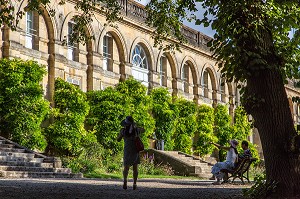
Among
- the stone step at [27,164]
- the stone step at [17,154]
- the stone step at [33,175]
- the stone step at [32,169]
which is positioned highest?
the stone step at [17,154]

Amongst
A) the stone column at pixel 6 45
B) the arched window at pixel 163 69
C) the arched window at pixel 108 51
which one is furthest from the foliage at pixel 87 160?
the arched window at pixel 163 69

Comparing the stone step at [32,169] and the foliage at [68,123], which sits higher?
the foliage at [68,123]

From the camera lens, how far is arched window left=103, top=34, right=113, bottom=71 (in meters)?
28.9

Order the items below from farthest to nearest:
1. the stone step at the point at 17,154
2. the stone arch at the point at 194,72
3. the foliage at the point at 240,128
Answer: the foliage at the point at 240,128 → the stone arch at the point at 194,72 → the stone step at the point at 17,154

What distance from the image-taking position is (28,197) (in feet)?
29.7

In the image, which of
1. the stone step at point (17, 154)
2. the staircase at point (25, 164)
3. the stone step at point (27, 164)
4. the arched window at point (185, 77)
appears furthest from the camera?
the arched window at point (185, 77)

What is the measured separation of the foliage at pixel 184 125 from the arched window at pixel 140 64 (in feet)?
8.13

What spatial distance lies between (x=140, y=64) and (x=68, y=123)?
9.10 metres

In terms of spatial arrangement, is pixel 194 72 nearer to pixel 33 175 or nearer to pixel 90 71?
Answer: pixel 90 71

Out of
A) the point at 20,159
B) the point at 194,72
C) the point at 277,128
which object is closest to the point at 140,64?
the point at 194,72

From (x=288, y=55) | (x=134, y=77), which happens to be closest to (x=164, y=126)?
(x=134, y=77)

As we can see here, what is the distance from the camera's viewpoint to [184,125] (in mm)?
31922

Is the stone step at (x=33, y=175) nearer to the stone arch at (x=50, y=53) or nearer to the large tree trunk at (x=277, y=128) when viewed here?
the stone arch at (x=50, y=53)

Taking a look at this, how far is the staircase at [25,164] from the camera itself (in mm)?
16406
